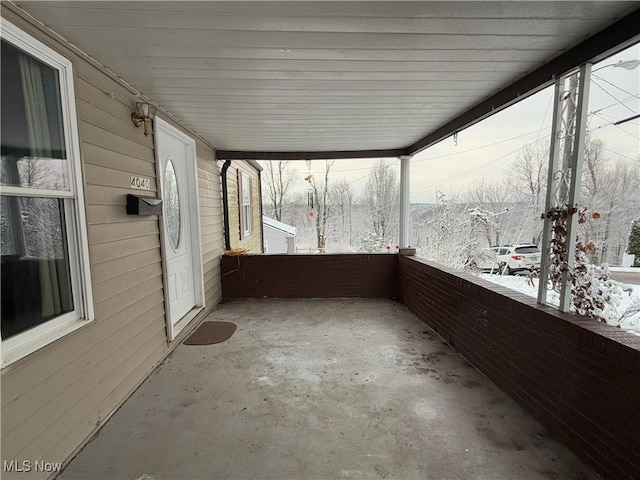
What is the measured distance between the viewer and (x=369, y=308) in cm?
462

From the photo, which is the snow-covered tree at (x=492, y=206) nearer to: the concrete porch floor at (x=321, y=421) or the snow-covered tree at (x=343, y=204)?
the concrete porch floor at (x=321, y=421)

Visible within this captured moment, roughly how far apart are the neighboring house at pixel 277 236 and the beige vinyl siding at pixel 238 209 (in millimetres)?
2226

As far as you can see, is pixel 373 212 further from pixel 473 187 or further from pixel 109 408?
pixel 109 408

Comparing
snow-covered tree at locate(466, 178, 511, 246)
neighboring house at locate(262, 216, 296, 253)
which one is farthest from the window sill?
neighboring house at locate(262, 216, 296, 253)

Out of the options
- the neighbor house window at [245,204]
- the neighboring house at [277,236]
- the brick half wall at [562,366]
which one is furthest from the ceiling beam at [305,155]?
the neighboring house at [277,236]

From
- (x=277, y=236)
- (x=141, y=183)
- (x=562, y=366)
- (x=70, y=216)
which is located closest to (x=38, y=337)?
(x=70, y=216)

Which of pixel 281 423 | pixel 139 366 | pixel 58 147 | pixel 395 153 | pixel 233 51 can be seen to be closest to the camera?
pixel 58 147

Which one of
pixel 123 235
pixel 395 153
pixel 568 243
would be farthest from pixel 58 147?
pixel 395 153

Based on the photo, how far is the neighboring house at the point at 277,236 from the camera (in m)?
11.4

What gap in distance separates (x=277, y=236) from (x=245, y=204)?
477 cm

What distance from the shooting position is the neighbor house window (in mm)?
6575

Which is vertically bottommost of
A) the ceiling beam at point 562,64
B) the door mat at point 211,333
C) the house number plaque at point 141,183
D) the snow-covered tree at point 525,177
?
the door mat at point 211,333

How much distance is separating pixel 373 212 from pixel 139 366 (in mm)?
13340

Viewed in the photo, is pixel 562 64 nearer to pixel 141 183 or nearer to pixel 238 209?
pixel 141 183
